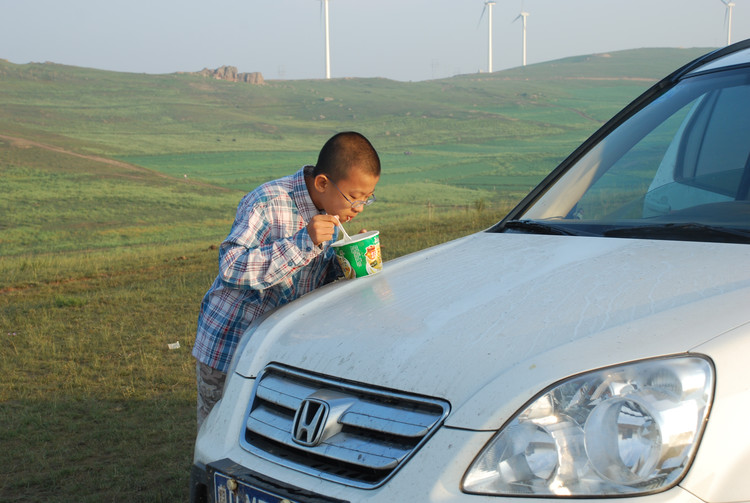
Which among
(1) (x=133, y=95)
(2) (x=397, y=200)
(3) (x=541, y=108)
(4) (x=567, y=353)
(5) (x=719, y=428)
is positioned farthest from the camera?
(3) (x=541, y=108)

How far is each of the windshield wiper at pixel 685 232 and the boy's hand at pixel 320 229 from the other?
906mm

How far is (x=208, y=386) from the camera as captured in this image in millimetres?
2992

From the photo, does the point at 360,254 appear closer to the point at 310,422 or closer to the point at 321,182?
the point at 321,182

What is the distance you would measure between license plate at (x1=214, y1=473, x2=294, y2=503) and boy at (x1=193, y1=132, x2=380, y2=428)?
3.09 ft

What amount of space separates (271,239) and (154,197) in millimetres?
27685

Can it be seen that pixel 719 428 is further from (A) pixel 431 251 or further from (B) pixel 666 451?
(A) pixel 431 251

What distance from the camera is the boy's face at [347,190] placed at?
2.85m

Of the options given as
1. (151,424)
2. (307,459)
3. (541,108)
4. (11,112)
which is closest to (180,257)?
(151,424)

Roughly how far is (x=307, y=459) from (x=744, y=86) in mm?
1943

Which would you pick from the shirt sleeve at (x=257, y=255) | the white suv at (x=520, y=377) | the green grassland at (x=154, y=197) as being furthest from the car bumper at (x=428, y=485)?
the green grassland at (x=154, y=197)

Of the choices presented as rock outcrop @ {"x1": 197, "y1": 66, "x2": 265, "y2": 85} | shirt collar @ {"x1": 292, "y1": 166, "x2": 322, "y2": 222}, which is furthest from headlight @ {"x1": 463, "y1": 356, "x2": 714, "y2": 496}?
rock outcrop @ {"x1": 197, "y1": 66, "x2": 265, "y2": 85}

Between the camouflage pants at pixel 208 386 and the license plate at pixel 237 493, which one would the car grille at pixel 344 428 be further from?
the camouflage pants at pixel 208 386

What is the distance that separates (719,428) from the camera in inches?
54.3

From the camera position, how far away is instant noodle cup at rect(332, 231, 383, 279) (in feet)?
8.65
